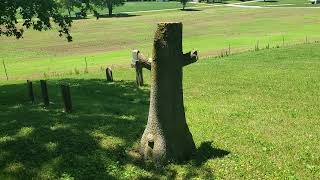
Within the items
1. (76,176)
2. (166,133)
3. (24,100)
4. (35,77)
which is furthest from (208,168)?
(35,77)

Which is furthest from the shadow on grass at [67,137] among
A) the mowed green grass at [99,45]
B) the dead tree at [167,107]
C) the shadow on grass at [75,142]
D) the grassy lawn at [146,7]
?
the grassy lawn at [146,7]

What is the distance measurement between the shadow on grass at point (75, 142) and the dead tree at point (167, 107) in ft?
1.63

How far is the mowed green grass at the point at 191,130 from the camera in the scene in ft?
41.7

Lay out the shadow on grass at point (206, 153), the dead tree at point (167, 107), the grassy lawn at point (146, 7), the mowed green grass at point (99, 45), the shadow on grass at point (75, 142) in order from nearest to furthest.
Result: the shadow on grass at point (75, 142) → the dead tree at point (167, 107) → the shadow on grass at point (206, 153) → the mowed green grass at point (99, 45) → the grassy lawn at point (146, 7)

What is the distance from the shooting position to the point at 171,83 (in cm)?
1322

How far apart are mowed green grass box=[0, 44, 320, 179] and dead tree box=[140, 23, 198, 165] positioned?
17.8 inches

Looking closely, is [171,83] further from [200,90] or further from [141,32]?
[141,32]

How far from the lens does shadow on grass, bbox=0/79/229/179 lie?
41.5ft

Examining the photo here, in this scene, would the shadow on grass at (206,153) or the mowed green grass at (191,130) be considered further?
Answer: the shadow on grass at (206,153)

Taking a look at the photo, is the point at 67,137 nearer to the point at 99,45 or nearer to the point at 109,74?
the point at 109,74

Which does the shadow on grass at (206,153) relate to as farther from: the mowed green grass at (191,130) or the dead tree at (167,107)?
the dead tree at (167,107)

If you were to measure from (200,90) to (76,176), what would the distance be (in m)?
14.6

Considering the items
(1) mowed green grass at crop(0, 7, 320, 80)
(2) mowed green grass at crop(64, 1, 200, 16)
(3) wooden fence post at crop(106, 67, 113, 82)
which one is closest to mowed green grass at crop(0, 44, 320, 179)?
(3) wooden fence post at crop(106, 67, 113, 82)

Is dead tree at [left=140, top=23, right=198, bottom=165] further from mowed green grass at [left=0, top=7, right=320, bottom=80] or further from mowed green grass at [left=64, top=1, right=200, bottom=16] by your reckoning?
mowed green grass at [left=64, top=1, right=200, bottom=16]
